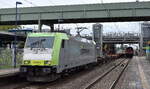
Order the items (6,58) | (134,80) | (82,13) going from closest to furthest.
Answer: (134,80)
(6,58)
(82,13)

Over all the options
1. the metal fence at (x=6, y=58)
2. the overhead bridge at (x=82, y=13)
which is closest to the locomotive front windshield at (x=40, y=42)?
the metal fence at (x=6, y=58)

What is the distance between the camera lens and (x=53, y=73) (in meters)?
15.0

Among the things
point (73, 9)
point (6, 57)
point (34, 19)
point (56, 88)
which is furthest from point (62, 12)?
point (56, 88)

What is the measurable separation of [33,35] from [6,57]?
361 inches

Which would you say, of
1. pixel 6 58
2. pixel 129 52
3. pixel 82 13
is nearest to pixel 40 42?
pixel 6 58

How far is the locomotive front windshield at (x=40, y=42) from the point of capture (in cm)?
1551

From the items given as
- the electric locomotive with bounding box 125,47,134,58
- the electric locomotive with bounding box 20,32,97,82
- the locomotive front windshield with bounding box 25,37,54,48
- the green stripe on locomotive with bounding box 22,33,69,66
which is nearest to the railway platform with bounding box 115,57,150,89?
the electric locomotive with bounding box 20,32,97,82

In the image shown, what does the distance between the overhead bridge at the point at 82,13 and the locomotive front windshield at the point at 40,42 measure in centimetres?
1613

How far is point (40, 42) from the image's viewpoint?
51.4 ft

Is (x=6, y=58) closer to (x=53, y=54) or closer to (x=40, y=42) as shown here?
(x=40, y=42)

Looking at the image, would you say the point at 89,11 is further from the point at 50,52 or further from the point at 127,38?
the point at 127,38

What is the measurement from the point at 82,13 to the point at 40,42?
1934 centimetres

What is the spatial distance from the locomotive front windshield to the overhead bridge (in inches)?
635

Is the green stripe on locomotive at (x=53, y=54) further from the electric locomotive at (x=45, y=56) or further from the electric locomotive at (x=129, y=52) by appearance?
the electric locomotive at (x=129, y=52)
